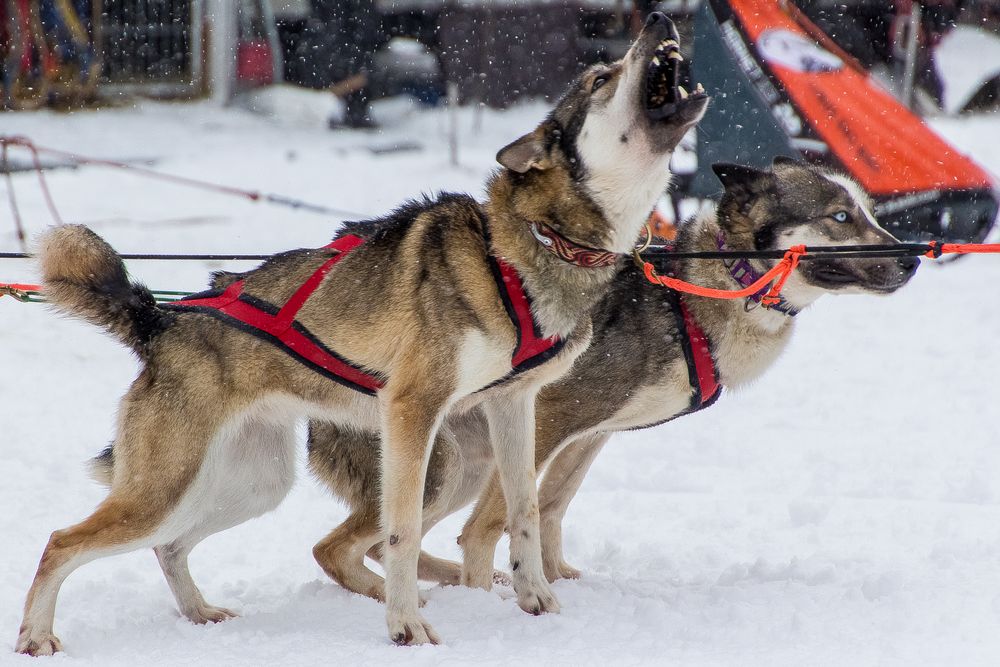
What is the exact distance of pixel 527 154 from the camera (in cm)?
305

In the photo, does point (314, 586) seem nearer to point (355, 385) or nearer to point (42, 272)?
point (355, 385)

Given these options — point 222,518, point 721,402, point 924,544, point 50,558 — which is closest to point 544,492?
point 222,518

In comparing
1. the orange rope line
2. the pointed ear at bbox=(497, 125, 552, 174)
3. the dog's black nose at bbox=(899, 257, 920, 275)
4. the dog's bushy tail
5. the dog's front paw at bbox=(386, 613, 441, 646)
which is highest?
the pointed ear at bbox=(497, 125, 552, 174)

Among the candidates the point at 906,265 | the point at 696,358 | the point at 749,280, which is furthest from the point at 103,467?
the point at 906,265

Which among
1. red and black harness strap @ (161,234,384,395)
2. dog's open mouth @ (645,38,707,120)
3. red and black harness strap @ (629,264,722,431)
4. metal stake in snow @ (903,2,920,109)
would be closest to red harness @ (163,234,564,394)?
red and black harness strap @ (161,234,384,395)

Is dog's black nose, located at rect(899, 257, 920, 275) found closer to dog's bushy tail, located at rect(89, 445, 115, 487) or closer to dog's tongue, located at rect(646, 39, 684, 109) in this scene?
dog's tongue, located at rect(646, 39, 684, 109)

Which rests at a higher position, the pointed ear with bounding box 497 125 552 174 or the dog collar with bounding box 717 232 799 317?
the pointed ear with bounding box 497 125 552 174

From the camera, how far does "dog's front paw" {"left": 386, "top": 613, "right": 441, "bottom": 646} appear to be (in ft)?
9.64

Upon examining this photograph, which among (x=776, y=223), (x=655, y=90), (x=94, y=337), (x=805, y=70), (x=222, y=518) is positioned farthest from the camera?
(x=805, y=70)

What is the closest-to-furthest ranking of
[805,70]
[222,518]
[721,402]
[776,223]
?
[222,518] → [776,223] → [721,402] → [805,70]

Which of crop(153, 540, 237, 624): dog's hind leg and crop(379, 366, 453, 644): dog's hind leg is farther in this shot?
crop(153, 540, 237, 624): dog's hind leg

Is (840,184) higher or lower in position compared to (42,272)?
higher

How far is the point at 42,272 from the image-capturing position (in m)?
3.14

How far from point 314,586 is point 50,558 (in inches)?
34.6
